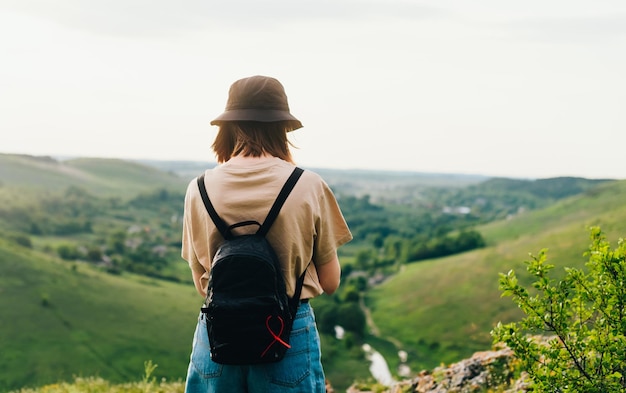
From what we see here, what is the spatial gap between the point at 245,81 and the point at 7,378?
6743cm

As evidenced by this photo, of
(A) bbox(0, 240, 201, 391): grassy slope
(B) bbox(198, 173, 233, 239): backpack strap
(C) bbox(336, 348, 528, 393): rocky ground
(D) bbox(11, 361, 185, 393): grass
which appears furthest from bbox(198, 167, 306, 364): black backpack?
(A) bbox(0, 240, 201, 391): grassy slope

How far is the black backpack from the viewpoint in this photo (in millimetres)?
3328

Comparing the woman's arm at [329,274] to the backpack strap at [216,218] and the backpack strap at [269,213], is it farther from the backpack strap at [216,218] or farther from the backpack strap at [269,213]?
the backpack strap at [216,218]

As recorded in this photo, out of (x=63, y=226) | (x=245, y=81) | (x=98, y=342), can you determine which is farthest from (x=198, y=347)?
(x=63, y=226)

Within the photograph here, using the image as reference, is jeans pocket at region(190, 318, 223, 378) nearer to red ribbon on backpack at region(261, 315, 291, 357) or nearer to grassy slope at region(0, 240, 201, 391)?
red ribbon on backpack at region(261, 315, 291, 357)

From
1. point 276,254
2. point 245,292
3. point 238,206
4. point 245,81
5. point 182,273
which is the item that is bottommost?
point 182,273

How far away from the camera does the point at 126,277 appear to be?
107 m

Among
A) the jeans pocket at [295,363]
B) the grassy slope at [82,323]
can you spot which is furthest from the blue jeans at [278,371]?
the grassy slope at [82,323]

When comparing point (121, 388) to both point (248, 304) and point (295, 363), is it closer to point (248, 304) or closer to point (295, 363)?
point (295, 363)

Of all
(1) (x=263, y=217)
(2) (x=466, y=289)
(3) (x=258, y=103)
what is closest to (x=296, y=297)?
(1) (x=263, y=217)

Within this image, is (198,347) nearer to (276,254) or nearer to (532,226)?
(276,254)

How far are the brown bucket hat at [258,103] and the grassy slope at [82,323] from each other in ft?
206

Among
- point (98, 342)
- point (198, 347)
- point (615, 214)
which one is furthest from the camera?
point (615, 214)

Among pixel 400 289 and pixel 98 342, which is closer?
pixel 98 342
